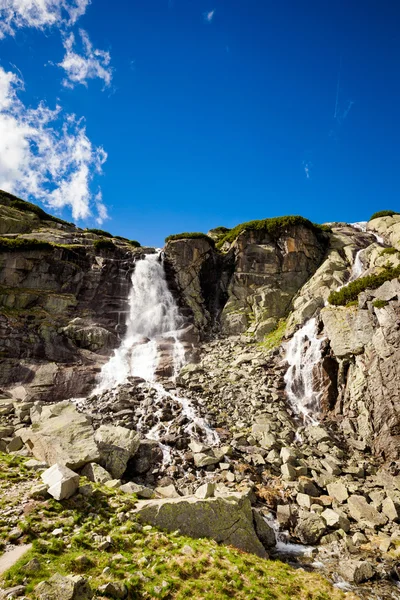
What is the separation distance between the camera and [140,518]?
11711 millimetres

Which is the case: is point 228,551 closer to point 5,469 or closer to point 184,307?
point 5,469

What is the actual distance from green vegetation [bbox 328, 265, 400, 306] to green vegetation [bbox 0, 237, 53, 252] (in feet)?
137

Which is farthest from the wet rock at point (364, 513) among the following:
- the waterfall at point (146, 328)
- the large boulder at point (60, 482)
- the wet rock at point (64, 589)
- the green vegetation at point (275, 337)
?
the waterfall at point (146, 328)

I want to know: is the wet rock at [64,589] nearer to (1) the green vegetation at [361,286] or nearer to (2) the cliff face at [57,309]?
(2) the cliff face at [57,309]

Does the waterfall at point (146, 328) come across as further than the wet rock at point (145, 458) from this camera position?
Yes

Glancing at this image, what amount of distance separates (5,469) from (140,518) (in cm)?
659

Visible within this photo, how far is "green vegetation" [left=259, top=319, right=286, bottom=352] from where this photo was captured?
38812 mm

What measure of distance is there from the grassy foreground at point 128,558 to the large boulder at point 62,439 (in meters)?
2.99

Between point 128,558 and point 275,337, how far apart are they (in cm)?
3339

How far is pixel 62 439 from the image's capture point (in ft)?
54.3

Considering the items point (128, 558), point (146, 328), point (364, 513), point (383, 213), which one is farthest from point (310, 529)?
point (383, 213)

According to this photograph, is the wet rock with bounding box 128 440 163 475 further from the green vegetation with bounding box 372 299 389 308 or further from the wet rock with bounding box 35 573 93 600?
the green vegetation with bounding box 372 299 389 308

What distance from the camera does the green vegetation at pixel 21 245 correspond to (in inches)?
1804

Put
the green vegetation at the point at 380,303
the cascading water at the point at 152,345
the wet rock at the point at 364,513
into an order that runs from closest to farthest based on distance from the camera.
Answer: the wet rock at the point at 364,513, the cascading water at the point at 152,345, the green vegetation at the point at 380,303
